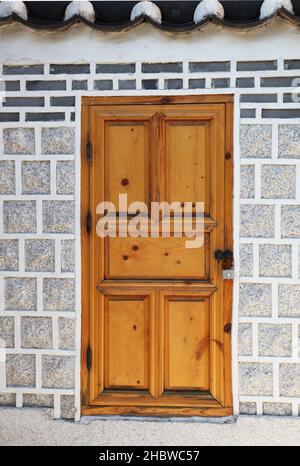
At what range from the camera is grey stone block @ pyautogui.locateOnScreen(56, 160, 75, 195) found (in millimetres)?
3262

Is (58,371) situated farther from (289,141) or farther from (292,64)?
(292,64)

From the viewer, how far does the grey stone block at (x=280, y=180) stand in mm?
3178

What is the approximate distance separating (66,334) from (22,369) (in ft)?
1.24

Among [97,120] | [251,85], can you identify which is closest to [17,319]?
[97,120]

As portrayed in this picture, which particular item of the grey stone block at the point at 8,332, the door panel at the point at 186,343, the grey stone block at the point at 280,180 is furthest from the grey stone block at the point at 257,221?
the grey stone block at the point at 8,332

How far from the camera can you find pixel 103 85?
3236 millimetres

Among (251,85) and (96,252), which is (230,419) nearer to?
(96,252)

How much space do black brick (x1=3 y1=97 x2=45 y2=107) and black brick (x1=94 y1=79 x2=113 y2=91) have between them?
36cm

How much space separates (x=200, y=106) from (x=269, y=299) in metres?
1.32

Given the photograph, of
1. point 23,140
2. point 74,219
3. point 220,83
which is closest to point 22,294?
point 74,219

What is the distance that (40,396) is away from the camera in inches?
130

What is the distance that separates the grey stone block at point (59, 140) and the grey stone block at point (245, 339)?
1600 mm

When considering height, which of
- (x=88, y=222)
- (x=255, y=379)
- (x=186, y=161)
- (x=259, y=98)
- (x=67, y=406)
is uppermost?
(x=259, y=98)

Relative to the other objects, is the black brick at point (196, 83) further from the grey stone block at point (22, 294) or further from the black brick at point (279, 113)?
the grey stone block at point (22, 294)
